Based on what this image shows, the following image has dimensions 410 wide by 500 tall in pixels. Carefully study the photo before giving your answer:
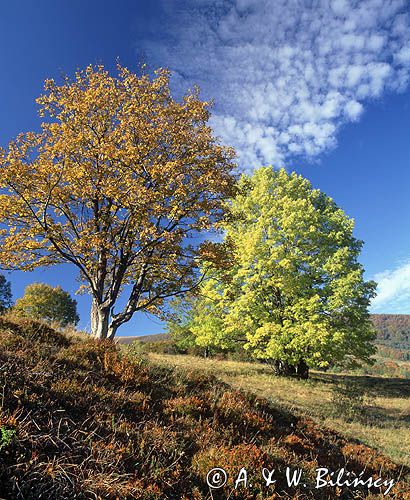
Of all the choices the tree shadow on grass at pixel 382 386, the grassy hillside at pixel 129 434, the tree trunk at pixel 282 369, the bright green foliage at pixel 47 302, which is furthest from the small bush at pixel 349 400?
the bright green foliage at pixel 47 302

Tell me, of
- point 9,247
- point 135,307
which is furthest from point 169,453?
point 9,247

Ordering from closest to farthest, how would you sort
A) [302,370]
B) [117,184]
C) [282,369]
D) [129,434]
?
[129,434] → [117,184] → [302,370] → [282,369]

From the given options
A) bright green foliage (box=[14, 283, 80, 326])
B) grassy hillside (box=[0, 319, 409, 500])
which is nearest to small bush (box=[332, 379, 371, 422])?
grassy hillside (box=[0, 319, 409, 500])

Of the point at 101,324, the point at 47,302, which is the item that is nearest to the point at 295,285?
the point at 101,324

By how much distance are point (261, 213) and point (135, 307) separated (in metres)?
13.4

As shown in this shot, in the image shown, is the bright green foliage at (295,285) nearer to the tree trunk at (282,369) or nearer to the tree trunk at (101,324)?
the tree trunk at (282,369)

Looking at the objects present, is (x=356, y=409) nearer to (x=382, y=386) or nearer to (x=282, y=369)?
(x=282, y=369)

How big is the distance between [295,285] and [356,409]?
7.55m

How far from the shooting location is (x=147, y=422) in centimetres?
688

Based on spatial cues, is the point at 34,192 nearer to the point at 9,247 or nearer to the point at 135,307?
the point at 9,247

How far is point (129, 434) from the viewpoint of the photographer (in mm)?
6223


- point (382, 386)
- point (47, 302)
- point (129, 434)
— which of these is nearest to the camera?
point (129, 434)

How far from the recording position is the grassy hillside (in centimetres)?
473

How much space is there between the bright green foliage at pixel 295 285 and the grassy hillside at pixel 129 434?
9714mm
